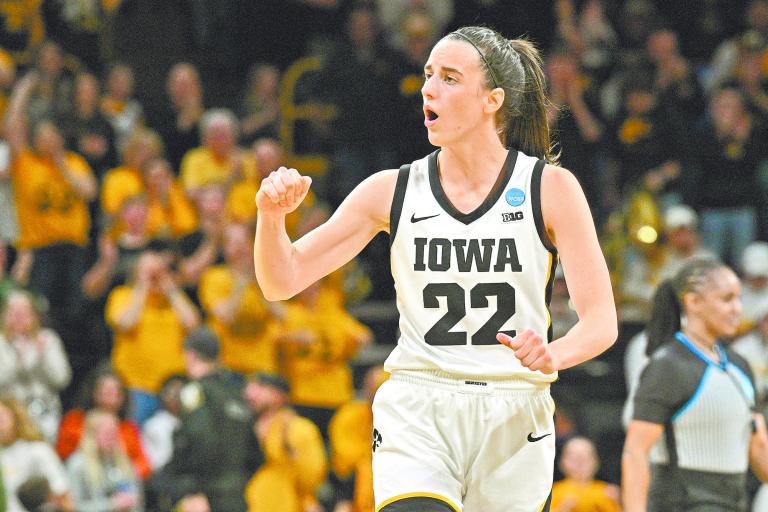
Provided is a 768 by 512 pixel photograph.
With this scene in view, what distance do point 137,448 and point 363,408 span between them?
1.71 m

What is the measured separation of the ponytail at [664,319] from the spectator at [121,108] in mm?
6961

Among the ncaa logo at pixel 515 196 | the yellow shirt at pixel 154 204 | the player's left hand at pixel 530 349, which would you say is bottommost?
the player's left hand at pixel 530 349

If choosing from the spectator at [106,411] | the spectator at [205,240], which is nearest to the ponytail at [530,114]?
the spectator at [106,411]

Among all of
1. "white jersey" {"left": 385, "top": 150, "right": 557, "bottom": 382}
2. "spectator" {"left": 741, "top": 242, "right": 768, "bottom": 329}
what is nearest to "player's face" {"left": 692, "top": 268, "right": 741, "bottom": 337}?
"white jersey" {"left": 385, "top": 150, "right": 557, "bottom": 382}

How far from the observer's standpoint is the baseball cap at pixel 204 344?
9383 millimetres

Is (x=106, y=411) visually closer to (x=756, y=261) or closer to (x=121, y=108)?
(x=121, y=108)

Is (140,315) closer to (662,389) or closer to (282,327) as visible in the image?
(282,327)

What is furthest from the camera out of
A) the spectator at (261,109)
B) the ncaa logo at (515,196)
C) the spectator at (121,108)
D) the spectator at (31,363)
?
the spectator at (261,109)

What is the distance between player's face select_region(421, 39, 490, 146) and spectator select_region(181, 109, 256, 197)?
778cm

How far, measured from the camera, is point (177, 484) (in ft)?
30.1

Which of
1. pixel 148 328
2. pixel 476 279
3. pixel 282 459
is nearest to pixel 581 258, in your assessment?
pixel 476 279

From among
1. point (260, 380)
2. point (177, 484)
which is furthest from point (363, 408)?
point (177, 484)

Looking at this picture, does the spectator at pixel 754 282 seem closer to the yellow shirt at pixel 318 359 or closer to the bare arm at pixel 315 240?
the yellow shirt at pixel 318 359

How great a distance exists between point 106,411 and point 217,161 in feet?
9.84
